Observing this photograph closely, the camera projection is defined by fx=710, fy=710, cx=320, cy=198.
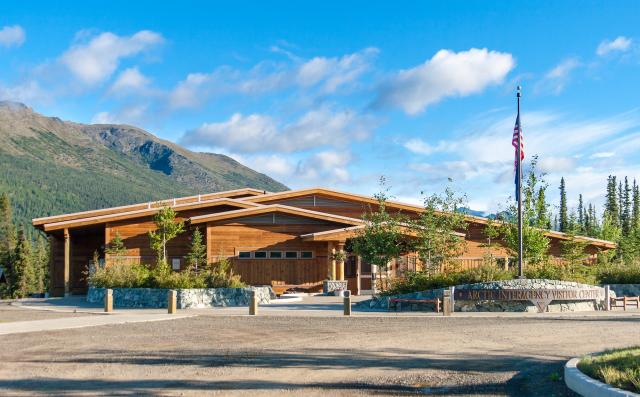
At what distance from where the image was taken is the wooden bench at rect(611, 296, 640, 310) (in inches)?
1006

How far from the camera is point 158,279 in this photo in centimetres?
2834

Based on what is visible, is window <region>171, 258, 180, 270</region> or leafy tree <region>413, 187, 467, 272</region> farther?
window <region>171, 258, 180, 270</region>

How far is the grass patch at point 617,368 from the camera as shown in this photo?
351 inches

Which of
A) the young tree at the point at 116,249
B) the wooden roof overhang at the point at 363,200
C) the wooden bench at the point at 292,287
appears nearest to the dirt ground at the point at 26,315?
the young tree at the point at 116,249

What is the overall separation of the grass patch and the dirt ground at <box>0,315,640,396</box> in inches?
19.6

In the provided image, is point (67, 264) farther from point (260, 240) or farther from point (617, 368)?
point (617, 368)

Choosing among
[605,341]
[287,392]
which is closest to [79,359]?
[287,392]

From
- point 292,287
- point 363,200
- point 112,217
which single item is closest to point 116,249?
point 112,217

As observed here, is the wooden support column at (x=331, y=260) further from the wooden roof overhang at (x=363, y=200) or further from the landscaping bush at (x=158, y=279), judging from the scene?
the landscaping bush at (x=158, y=279)

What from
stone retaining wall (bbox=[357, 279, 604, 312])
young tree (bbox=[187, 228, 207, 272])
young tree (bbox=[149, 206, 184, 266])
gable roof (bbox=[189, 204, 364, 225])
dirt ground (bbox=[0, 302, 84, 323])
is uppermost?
gable roof (bbox=[189, 204, 364, 225])

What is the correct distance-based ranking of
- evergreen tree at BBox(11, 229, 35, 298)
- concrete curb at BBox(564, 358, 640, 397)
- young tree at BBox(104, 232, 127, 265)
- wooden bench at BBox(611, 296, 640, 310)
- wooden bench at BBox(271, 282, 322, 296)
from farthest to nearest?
1. evergreen tree at BBox(11, 229, 35, 298)
2. wooden bench at BBox(271, 282, 322, 296)
3. young tree at BBox(104, 232, 127, 265)
4. wooden bench at BBox(611, 296, 640, 310)
5. concrete curb at BBox(564, 358, 640, 397)

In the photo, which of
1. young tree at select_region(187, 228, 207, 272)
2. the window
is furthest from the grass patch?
the window

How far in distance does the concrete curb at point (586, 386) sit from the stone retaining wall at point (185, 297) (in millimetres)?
18379

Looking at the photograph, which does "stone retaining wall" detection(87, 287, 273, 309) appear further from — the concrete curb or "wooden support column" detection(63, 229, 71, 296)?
the concrete curb
